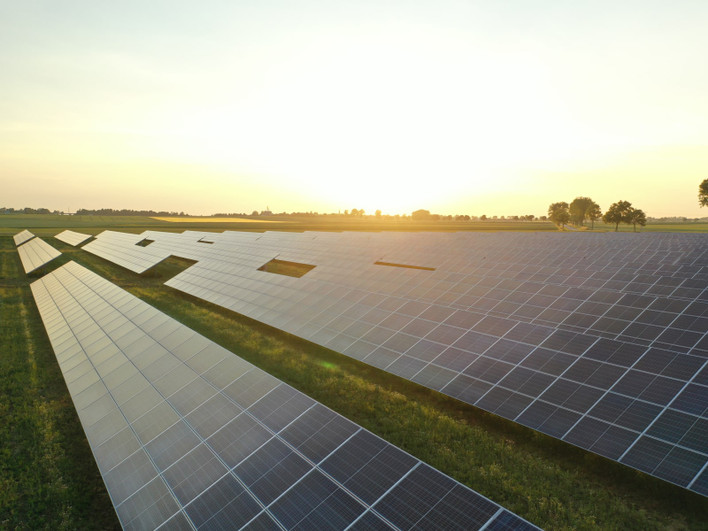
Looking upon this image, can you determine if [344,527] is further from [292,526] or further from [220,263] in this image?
[220,263]

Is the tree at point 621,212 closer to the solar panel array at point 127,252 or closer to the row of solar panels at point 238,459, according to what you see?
the solar panel array at point 127,252

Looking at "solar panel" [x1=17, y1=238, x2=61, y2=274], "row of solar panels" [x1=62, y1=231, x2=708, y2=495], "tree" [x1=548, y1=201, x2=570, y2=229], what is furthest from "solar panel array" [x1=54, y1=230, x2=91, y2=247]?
"tree" [x1=548, y1=201, x2=570, y2=229]

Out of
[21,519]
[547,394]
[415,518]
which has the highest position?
[415,518]

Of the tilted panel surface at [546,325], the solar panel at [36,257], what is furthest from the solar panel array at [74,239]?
the tilted panel surface at [546,325]

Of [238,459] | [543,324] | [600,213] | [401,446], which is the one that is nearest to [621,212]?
[600,213]

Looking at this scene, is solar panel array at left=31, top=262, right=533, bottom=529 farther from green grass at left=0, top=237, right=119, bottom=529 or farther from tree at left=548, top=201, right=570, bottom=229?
tree at left=548, top=201, right=570, bottom=229

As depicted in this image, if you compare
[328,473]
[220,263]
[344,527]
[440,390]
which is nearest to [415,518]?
[344,527]
